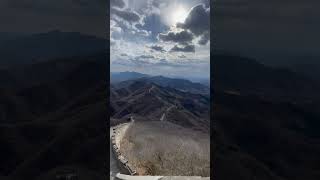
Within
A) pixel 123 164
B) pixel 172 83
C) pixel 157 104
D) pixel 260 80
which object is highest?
pixel 260 80

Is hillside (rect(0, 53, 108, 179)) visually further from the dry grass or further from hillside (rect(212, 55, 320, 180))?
the dry grass

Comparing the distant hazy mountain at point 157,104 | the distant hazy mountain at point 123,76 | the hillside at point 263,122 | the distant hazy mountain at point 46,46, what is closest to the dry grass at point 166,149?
the distant hazy mountain at point 157,104

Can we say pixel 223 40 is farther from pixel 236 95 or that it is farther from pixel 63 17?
pixel 63 17

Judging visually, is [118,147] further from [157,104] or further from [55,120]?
[55,120]

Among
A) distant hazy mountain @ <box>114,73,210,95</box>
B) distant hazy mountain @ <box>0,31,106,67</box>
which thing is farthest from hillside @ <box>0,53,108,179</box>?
distant hazy mountain @ <box>114,73,210,95</box>

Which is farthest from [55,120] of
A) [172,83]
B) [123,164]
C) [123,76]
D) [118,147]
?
[172,83]

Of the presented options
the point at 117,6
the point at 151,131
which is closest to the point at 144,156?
the point at 151,131
